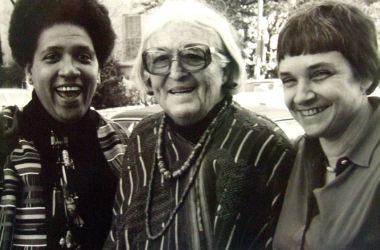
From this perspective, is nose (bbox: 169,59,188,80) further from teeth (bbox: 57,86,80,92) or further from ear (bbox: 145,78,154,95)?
teeth (bbox: 57,86,80,92)

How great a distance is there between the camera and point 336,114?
32.2 inches

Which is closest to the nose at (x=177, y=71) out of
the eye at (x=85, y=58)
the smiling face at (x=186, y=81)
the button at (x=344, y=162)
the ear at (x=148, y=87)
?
the smiling face at (x=186, y=81)

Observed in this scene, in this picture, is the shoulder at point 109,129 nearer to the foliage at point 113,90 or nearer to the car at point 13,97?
the foliage at point 113,90

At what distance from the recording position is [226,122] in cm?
94

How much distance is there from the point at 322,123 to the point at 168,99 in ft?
0.93

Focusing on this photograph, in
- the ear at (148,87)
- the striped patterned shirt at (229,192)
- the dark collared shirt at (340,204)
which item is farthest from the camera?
the ear at (148,87)

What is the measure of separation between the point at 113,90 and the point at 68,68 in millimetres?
135

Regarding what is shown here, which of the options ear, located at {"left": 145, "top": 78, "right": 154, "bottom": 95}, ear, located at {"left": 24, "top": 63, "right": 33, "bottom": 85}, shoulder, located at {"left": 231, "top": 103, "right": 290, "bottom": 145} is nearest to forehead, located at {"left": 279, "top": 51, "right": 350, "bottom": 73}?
shoulder, located at {"left": 231, "top": 103, "right": 290, "bottom": 145}

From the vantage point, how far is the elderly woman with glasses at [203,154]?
91 centimetres

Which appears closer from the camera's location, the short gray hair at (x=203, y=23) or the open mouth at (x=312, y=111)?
the open mouth at (x=312, y=111)

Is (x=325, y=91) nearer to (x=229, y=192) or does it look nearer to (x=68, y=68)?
(x=229, y=192)

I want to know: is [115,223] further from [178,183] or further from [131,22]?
[131,22]

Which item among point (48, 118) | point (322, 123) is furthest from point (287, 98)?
point (48, 118)

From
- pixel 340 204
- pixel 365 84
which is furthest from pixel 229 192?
pixel 365 84
